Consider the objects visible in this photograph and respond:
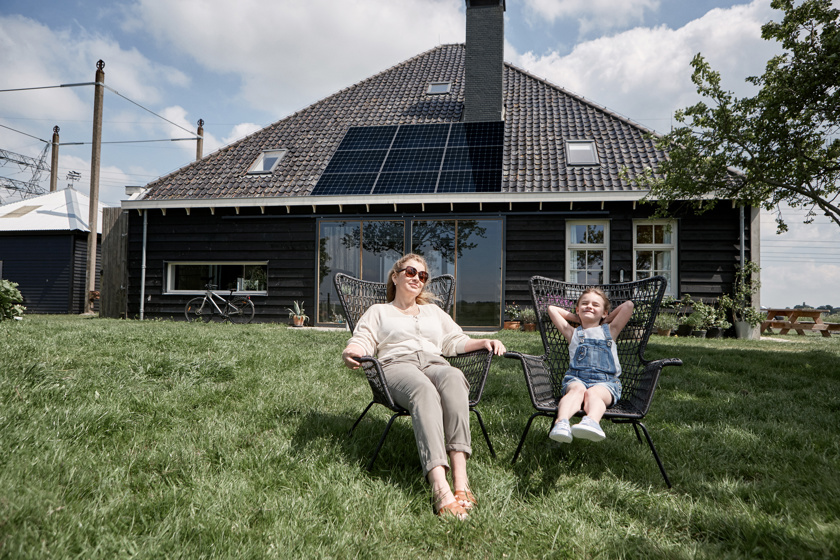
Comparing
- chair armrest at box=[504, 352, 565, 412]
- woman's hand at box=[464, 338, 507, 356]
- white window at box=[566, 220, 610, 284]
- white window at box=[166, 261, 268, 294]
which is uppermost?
white window at box=[566, 220, 610, 284]

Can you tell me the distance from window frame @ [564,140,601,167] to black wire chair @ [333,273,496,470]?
7657 mm

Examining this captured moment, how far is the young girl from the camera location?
243cm

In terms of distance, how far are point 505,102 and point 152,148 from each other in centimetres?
1926

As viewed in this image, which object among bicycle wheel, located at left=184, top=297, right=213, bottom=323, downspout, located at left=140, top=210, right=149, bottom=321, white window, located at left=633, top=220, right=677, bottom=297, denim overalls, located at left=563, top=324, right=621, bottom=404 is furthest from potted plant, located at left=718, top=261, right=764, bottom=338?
downspout, located at left=140, top=210, right=149, bottom=321

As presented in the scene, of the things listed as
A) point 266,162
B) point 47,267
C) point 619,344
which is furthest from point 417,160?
point 47,267

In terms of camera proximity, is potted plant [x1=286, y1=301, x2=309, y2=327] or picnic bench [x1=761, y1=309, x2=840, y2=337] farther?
picnic bench [x1=761, y1=309, x2=840, y2=337]

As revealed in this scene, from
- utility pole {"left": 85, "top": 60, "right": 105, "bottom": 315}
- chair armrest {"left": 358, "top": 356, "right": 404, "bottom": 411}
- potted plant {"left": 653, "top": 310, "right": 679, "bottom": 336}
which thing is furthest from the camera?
utility pole {"left": 85, "top": 60, "right": 105, "bottom": 315}

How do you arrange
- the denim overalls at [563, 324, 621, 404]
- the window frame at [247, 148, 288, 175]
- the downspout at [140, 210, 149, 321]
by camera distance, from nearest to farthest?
the denim overalls at [563, 324, 621, 404]
the downspout at [140, 210, 149, 321]
the window frame at [247, 148, 288, 175]

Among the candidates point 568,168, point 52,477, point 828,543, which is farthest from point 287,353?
point 568,168

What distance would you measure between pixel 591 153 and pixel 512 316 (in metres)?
4.02

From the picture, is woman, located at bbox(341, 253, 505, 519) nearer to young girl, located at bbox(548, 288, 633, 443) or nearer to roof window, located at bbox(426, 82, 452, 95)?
young girl, located at bbox(548, 288, 633, 443)

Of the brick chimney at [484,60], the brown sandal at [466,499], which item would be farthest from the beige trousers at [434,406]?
the brick chimney at [484,60]

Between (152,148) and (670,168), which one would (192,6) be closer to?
(670,168)

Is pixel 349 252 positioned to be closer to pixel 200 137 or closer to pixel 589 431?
pixel 589 431
